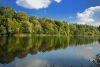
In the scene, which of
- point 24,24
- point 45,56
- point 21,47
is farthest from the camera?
point 24,24

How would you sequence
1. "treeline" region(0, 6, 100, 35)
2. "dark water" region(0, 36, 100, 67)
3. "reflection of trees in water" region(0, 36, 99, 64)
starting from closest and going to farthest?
"dark water" region(0, 36, 100, 67) < "reflection of trees in water" region(0, 36, 99, 64) < "treeline" region(0, 6, 100, 35)

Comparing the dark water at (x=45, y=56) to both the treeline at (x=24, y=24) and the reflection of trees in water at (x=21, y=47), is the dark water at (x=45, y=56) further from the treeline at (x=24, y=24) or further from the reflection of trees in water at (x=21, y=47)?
the treeline at (x=24, y=24)

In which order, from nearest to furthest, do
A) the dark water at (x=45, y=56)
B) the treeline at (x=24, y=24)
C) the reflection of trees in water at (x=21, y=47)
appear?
the dark water at (x=45, y=56) < the reflection of trees in water at (x=21, y=47) < the treeline at (x=24, y=24)

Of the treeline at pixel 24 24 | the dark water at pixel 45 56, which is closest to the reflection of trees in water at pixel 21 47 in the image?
the dark water at pixel 45 56

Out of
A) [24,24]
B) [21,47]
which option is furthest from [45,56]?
[24,24]

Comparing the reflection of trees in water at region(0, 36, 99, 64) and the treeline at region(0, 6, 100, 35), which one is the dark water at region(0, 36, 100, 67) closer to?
the reflection of trees in water at region(0, 36, 99, 64)

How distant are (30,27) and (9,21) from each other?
45.0 ft

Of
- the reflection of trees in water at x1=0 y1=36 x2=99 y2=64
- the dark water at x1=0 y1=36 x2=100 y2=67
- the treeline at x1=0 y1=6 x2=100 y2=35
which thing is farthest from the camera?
the treeline at x1=0 y1=6 x2=100 y2=35

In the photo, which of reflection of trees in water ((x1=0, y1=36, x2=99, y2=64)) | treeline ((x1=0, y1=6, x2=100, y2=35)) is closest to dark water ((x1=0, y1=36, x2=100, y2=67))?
reflection of trees in water ((x1=0, y1=36, x2=99, y2=64))

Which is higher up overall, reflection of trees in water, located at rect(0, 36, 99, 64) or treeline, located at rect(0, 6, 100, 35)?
treeline, located at rect(0, 6, 100, 35)

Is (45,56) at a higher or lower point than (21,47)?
lower

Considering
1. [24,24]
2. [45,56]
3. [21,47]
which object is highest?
[24,24]

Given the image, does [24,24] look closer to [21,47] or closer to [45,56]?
[21,47]

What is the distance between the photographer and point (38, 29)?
348ft
